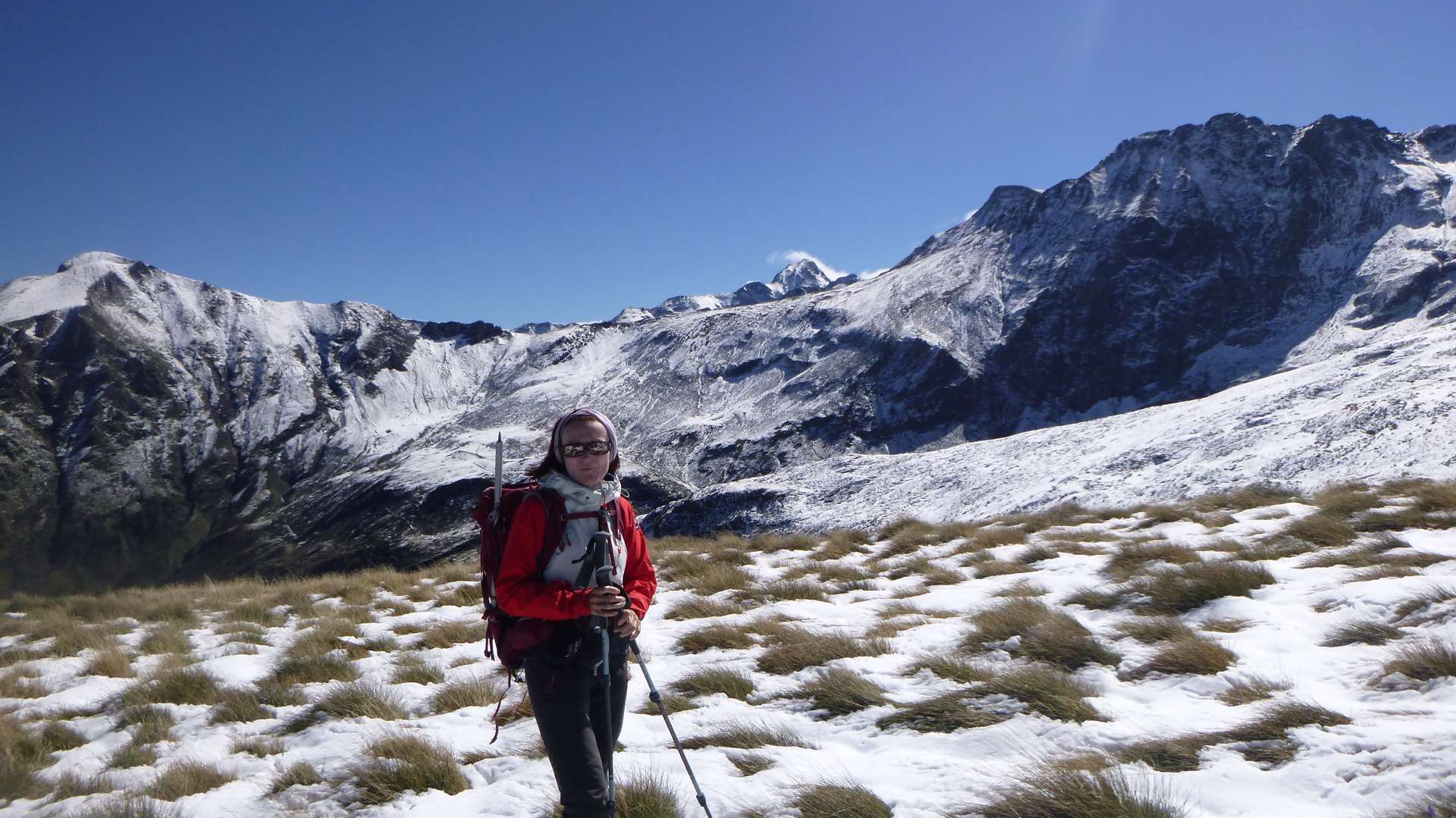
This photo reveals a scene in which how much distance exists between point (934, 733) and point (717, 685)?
220 centimetres

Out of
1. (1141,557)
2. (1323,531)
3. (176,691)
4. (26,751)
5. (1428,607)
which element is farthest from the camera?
(1141,557)

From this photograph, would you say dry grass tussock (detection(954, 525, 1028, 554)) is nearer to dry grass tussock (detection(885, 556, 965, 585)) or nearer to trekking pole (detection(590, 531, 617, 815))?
dry grass tussock (detection(885, 556, 965, 585))

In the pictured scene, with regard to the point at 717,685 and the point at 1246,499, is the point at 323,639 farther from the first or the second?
the point at 1246,499

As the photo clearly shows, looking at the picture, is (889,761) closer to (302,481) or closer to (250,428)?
(302,481)

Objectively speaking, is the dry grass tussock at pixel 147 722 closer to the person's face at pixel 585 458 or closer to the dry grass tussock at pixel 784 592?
the person's face at pixel 585 458

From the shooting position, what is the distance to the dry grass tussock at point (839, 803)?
4059 mm

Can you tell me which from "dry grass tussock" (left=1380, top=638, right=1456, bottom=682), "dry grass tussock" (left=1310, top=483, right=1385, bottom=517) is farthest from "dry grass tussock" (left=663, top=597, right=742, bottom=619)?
"dry grass tussock" (left=1310, top=483, right=1385, bottom=517)

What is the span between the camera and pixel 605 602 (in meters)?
3.69

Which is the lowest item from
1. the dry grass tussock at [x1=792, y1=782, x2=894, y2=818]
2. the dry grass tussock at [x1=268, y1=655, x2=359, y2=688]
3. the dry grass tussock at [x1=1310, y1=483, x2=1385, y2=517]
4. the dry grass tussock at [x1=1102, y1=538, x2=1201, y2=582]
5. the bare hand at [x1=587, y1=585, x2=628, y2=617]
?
the dry grass tussock at [x1=268, y1=655, x2=359, y2=688]

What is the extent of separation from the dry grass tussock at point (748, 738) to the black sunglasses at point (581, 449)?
2691 mm

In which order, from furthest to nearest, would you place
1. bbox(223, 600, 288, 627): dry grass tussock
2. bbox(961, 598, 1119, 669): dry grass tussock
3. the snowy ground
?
bbox(223, 600, 288, 627): dry grass tussock < bbox(961, 598, 1119, 669): dry grass tussock < the snowy ground

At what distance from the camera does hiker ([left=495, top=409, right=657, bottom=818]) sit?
12.1 feet

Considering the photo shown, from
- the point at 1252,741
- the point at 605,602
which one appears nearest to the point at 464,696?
the point at 605,602

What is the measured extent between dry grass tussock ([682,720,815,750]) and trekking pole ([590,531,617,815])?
1563 millimetres
